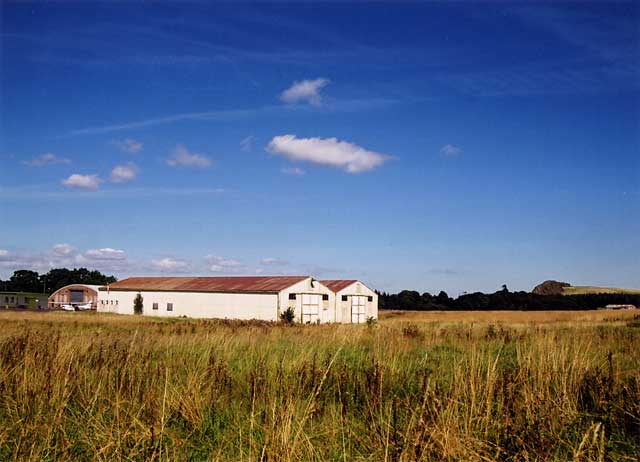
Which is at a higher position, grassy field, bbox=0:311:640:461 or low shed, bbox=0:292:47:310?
grassy field, bbox=0:311:640:461

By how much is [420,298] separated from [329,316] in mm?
30884

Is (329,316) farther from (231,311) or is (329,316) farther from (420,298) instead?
(420,298)

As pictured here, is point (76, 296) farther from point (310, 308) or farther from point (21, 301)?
point (310, 308)

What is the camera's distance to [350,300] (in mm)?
44500

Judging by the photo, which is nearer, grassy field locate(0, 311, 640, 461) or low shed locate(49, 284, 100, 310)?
grassy field locate(0, 311, 640, 461)

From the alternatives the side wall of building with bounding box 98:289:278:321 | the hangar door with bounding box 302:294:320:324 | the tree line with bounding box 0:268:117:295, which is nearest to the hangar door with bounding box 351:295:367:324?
the hangar door with bounding box 302:294:320:324

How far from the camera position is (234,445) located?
4.98 meters

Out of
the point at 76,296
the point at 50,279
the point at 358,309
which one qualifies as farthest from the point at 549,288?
the point at 50,279

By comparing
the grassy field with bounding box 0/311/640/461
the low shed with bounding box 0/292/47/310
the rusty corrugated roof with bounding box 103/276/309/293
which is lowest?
the low shed with bounding box 0/292/47/310

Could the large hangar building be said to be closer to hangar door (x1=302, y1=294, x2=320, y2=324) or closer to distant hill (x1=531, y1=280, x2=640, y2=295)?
hangar door (x1=302, y1=294, x2=320, y2=324)

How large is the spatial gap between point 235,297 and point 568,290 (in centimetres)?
5865

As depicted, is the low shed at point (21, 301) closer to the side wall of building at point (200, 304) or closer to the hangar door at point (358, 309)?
the side wall of building at point (200, 304)

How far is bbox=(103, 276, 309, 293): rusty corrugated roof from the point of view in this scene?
40.2 m

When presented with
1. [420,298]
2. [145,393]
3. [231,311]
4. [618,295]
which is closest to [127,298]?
[231,311]
